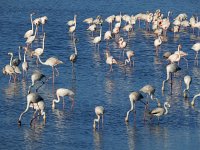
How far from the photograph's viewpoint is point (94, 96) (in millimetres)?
28797

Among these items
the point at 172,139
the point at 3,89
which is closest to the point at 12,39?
the point at 3,89

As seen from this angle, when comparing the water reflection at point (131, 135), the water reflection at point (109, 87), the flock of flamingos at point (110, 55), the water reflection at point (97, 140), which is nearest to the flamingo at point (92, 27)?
the flock of flamingos at point (110, 55)

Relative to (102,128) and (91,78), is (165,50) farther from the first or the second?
(102,128)

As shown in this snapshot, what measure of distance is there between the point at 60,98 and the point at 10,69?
306 centimetres

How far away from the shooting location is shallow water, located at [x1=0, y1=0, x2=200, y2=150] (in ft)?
78.8

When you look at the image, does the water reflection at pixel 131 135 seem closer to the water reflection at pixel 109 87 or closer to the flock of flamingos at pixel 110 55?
the flock of flamingos at pixel 110 55

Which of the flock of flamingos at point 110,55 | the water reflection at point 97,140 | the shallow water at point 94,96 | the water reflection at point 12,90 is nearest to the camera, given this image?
the water reflection at point 97,140

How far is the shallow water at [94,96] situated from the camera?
24.0 m

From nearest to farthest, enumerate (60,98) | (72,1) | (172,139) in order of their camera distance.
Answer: (172,139) → (60,98) → (72,1)

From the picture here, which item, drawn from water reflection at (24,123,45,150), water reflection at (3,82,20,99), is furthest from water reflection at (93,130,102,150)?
water reflection at (3,82,20,99)

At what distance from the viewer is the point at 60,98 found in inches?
1108

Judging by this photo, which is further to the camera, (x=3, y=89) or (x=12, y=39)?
(x=12, y=39)

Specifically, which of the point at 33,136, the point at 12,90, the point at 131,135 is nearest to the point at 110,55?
the point at 12,90

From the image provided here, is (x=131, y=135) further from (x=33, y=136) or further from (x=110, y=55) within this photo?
(x=110, y=55)
